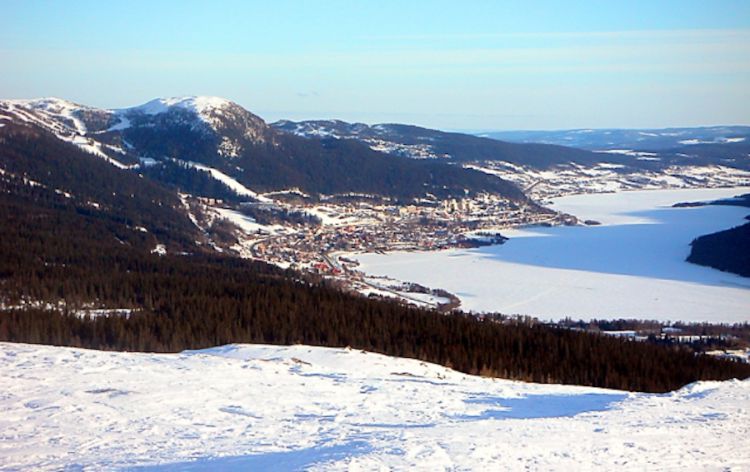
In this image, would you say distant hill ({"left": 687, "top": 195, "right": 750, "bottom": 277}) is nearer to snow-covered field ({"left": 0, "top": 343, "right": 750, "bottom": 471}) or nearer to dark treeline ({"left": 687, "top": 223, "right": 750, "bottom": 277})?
dark treeline ({"left": 687, "top": 223, "right": 750, "bottom": 277})

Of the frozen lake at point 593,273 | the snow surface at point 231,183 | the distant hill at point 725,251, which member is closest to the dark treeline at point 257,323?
the frozen lake at point 593,273

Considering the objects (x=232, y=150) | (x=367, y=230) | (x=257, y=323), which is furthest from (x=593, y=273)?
(x=232, y=150)

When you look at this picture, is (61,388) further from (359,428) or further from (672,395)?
(672,395)

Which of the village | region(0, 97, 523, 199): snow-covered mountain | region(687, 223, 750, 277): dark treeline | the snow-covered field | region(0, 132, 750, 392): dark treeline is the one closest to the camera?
the snow-covered field

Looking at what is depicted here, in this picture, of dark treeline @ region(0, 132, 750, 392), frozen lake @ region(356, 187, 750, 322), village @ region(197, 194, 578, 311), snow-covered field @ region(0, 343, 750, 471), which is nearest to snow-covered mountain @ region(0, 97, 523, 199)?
village @ region(197, 194, 578, 311)

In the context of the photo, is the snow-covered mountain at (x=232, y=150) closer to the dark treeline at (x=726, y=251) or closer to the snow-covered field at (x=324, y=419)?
the dark treeline at (x=726, y=251)

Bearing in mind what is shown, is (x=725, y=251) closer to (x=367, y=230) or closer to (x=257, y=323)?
(x=367, y=230)

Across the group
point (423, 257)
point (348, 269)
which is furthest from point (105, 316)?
point (423, 257)
